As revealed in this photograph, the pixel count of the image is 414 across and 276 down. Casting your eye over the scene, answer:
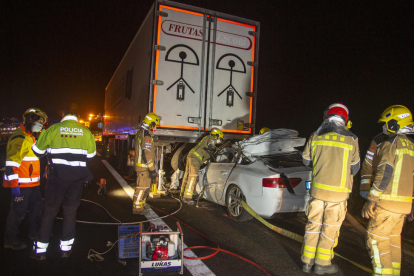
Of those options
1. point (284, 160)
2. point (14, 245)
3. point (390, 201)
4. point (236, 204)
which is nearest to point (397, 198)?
point (390, 201)

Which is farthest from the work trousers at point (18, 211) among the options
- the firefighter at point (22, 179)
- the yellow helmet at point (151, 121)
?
the yellow helmet at point (151, 121)

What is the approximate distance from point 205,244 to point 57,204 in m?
2.04

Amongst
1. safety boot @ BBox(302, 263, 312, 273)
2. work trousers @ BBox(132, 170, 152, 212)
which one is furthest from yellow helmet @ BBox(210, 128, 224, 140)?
safety boot @ BBox(302, 263, 312, 273)

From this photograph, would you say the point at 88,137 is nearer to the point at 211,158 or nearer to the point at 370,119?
the point at 211,158

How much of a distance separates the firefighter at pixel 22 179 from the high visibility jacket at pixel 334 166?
3612 millimetres

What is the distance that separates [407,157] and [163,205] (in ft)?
15.8

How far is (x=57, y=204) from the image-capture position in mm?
3680

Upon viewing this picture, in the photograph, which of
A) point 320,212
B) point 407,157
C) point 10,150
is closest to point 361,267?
point 320,212

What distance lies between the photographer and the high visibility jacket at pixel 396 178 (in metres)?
3.28

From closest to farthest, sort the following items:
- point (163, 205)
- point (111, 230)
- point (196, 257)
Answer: point (196, 257), point (111, 230), point (163, 205)

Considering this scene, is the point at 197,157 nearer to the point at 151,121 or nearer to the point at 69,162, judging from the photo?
the point at 151,121

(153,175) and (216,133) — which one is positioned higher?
(216,133)

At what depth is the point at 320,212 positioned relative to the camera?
358cm

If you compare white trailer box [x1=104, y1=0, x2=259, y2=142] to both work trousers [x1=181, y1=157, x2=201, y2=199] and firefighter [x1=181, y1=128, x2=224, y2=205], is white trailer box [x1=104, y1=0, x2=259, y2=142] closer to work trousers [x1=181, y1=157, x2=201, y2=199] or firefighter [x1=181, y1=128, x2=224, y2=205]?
firefighter [x1=181, y1=128, x2=224, y2=205]
